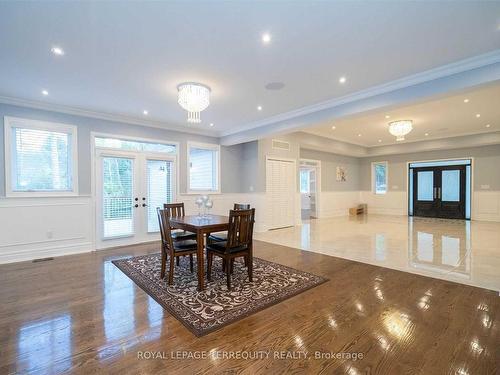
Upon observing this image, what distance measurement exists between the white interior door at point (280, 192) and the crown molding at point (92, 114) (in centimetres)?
221

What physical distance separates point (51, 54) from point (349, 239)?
6.10 m

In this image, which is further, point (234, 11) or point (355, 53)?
point (355, 53)

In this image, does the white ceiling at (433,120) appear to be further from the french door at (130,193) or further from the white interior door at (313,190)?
the french door at (130,193)

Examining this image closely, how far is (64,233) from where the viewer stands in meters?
4.74

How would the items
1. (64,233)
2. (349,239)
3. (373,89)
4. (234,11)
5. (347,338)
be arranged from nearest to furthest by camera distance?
(347,338), (234,11), (373,89), (64,233), (349,239)

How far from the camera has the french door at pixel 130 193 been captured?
205 inches

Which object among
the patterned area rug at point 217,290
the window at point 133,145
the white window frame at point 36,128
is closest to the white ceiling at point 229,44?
the white window frame at point 36,128

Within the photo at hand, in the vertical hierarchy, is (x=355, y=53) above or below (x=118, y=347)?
above

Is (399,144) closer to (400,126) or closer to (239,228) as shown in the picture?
(400,126)

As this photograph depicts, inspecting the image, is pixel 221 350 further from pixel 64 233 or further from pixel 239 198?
pixel 239 198

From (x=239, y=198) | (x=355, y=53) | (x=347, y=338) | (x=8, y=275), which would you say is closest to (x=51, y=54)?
(x=8, y=275)

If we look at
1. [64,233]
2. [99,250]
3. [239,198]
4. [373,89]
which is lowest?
[99,250]

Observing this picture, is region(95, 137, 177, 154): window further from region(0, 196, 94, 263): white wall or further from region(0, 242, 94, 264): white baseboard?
region(0, 242, 94, 264): white baseboard

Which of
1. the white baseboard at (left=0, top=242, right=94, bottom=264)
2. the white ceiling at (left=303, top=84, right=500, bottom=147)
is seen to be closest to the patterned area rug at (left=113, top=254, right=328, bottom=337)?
the white baseboard at (left=0, top=242, right=94, bottom=264)
